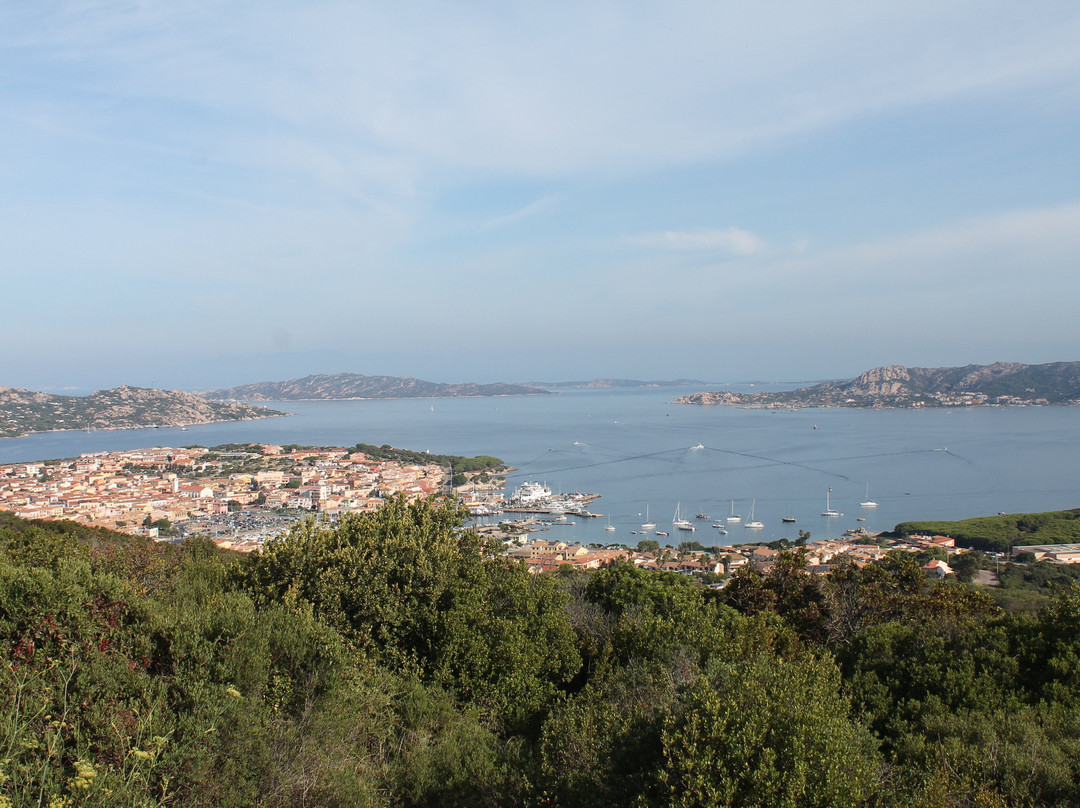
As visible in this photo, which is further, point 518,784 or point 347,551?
point 347,551

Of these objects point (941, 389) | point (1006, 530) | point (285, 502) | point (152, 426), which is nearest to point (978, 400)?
point (941, 389)

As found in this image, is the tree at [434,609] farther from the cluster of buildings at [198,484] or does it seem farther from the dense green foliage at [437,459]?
the dense green foliage at [437,459]

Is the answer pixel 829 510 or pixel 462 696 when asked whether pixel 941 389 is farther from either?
pixel 462 696

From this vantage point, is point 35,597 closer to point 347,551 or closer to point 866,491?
point 347,551

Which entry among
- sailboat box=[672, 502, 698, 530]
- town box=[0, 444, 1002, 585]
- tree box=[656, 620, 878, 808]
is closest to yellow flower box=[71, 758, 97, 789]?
tree box=[656, 620, 878, 808]

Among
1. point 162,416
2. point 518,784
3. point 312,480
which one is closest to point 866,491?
point 312,480
